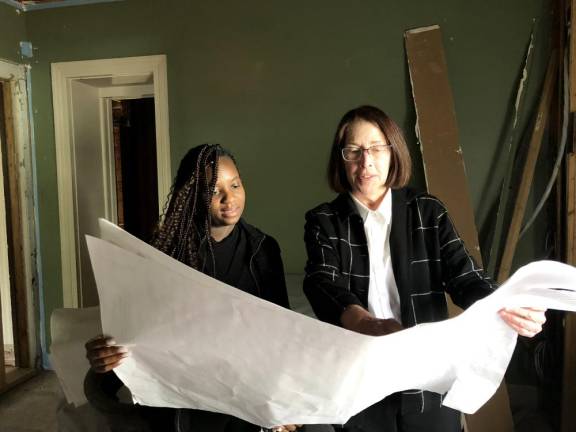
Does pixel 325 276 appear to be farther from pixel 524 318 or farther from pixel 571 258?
pixel 571 258

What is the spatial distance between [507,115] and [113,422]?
2135 mm

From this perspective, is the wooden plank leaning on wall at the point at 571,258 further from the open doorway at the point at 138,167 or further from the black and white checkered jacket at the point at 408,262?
the open doorway at the point at 138,167

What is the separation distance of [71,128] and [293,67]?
1478mm

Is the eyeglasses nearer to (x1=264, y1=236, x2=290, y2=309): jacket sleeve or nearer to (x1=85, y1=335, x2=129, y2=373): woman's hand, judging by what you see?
(x1=264, y1=236, x2=290, y2=309): jacket sleeve

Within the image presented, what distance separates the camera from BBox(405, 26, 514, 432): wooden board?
2.18m

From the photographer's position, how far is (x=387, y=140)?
1042 millimetres

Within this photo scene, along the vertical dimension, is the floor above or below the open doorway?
below

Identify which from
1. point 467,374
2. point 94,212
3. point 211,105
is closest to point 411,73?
point 211,105

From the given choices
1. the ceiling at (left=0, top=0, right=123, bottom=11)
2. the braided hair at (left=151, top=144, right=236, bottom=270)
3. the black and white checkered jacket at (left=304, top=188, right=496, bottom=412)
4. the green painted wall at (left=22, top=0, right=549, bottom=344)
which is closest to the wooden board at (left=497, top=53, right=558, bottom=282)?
the green painted wall at (left=22, top=0, right=549, bottom=344)

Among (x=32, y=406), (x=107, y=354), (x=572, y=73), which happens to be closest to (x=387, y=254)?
(x=107, y=354)

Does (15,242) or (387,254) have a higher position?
(387,254)

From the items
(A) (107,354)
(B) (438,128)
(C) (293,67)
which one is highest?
(C) (293,67)

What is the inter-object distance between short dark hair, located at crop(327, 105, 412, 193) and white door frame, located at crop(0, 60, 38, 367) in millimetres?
2452

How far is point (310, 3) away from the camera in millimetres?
2375
